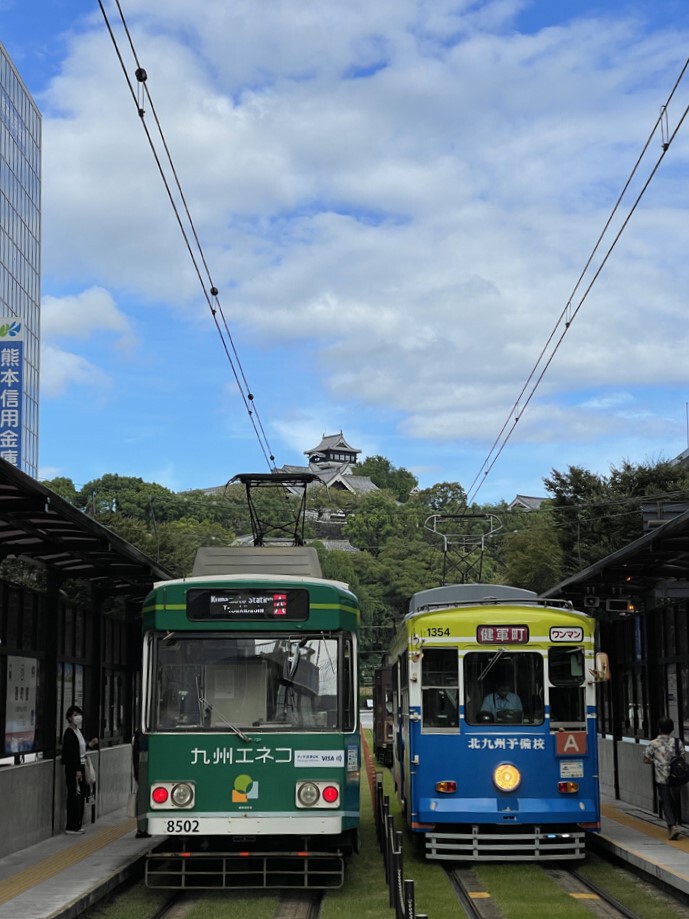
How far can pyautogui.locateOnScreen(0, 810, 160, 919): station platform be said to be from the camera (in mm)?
11235

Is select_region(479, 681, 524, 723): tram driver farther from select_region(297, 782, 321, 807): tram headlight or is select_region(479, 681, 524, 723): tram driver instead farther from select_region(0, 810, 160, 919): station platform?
select_region(0, 810, 160, 919): station platform

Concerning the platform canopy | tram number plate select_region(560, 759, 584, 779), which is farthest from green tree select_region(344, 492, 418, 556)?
tram number plate select_region(560, 759, 584, 779)

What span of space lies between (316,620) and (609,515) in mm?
38738

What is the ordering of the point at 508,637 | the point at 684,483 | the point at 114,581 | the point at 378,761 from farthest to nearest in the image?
1. the point at 684,483
2. the point at 378,761
3. the point at 114,581
4. the point at 508,637

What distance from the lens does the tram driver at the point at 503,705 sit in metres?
14.9

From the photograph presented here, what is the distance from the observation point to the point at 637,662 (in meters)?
19.8

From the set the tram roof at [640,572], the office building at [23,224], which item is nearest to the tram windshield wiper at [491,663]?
the tram roof at [640,572]

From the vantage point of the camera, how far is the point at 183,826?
12.5 metres

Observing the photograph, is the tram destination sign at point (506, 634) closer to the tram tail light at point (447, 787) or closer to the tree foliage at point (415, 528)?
the tram tail light at point (447, 787)

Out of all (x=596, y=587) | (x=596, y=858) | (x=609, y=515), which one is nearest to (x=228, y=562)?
(x=596, y=858)

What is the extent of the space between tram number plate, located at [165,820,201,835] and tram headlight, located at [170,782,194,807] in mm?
163

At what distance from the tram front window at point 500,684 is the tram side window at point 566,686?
6.3 inches

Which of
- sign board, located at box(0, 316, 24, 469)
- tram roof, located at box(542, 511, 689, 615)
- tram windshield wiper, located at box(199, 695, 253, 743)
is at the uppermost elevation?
sign board, located at box(0, 316, 24, 469)

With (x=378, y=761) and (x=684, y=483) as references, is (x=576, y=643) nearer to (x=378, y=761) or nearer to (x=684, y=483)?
(x=378, y=761)
